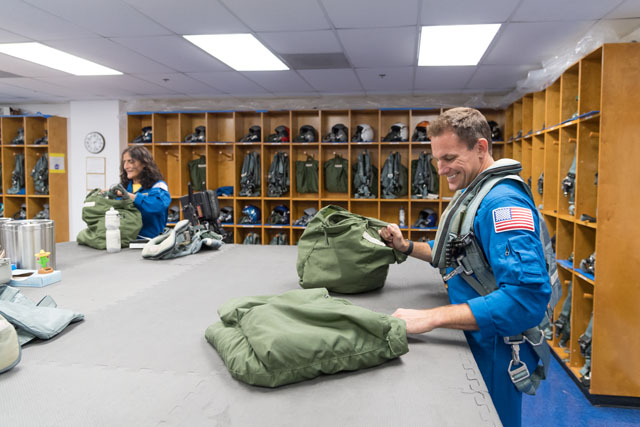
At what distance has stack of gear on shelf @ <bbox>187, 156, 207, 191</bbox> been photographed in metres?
7.36

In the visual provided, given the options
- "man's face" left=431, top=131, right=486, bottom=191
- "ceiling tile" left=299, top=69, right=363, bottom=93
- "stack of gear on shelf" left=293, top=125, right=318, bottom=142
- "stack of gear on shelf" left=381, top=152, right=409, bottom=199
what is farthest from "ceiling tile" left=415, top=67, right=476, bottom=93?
"man's face" left=431, top=131, right=486, bottom=191

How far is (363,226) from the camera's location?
1.80 m

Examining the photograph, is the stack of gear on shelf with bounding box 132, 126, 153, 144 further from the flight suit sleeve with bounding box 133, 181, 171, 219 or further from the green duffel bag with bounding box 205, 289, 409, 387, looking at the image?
the green duffel bag with bounding box 205, 289, 409, 387

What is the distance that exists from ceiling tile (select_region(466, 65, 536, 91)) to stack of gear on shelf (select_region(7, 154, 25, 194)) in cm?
758

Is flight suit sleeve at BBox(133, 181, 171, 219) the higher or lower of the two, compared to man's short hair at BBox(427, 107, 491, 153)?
lower

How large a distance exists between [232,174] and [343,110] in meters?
2.18

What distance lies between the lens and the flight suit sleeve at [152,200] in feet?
10.6

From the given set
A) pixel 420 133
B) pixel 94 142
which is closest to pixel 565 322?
pixel 420 133

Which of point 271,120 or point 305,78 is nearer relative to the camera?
point 305,78

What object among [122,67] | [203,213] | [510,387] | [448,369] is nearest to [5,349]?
[448,369]

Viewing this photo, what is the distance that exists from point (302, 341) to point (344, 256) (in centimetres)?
72

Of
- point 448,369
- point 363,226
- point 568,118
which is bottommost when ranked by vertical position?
point 448,369

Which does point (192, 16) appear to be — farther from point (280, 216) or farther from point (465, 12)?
point (280, 216)

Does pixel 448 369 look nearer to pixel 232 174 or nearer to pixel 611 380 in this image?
pixel 611 380
